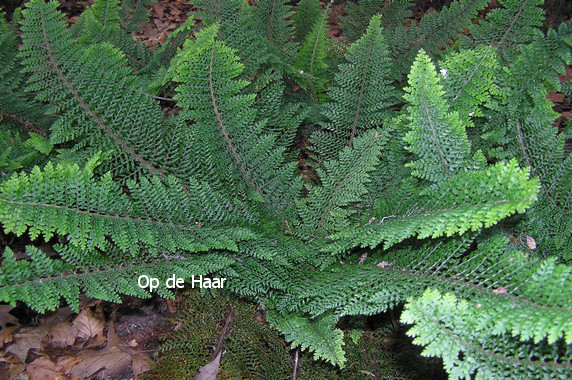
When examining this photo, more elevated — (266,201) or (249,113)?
(249,113)

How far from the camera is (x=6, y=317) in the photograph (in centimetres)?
227

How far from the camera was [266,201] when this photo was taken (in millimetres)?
2307

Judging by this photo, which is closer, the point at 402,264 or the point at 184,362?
the point at 402,264

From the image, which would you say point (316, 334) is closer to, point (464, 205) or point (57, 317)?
point (464, 205)

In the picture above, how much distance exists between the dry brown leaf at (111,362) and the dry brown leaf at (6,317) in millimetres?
427

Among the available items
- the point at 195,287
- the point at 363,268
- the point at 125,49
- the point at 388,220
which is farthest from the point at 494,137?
the point at 125,49

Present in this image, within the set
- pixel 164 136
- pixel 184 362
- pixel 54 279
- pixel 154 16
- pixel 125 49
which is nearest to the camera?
pixel 54 279

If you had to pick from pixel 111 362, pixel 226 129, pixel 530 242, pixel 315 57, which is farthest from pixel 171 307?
pixel 530 242

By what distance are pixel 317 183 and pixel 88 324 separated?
1436mm

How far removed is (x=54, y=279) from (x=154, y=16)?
136 inches

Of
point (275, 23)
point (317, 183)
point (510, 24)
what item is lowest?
point (317, 183)

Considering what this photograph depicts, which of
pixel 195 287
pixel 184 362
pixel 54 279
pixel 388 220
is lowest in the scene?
pixel 184 362

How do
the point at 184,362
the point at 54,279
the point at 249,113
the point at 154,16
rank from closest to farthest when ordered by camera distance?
the point at 54,279 → the point at 184,362 → the point at 249,113 → the point at 154,16

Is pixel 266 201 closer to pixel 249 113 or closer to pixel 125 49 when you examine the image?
pixel 249 113
